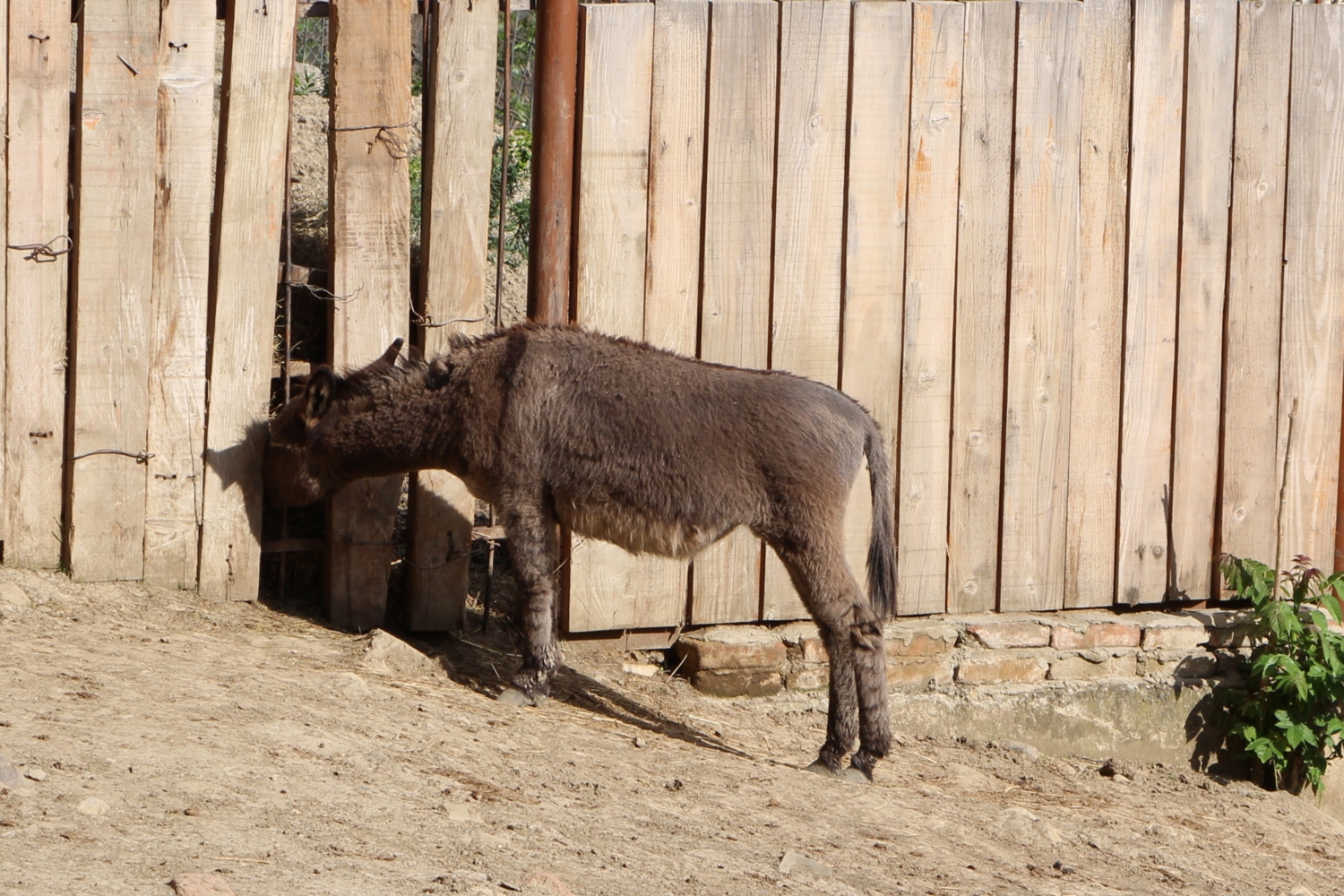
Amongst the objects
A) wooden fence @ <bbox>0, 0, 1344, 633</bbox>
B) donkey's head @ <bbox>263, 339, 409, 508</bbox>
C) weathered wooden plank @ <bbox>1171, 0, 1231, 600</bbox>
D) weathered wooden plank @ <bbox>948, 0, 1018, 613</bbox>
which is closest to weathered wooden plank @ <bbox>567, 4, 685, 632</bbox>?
wooden fence @ <bbox>0, 0, 1344, 633</bbox>

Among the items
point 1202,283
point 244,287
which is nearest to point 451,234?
point 244,287

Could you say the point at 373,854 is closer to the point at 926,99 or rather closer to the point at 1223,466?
the point at 926,99

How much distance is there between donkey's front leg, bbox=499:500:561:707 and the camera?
4.78 m

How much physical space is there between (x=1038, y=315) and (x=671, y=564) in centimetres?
176

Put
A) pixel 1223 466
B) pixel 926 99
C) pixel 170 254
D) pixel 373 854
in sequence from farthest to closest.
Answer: pixel 1223 466 → pixel 926 99 → pixel 170 254 → pixel 373 854

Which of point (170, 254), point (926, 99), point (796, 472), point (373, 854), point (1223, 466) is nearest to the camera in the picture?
point (373, 854)

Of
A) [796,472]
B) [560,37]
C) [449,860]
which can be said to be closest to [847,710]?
[796,472]

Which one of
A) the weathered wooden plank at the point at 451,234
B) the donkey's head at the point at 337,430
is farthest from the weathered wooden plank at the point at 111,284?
the weathered wooden plank at the point at 451,234

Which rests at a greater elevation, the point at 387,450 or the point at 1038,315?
the point at 1038,315

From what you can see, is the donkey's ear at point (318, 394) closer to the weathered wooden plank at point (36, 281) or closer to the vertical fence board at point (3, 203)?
the weathered wooden plank at point (36, 281)

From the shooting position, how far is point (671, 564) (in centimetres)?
531

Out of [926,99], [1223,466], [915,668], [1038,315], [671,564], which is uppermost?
[926,99]

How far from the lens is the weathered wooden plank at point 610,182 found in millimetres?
4977

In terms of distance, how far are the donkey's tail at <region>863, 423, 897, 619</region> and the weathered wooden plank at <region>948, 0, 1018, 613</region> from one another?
0.90 metres
